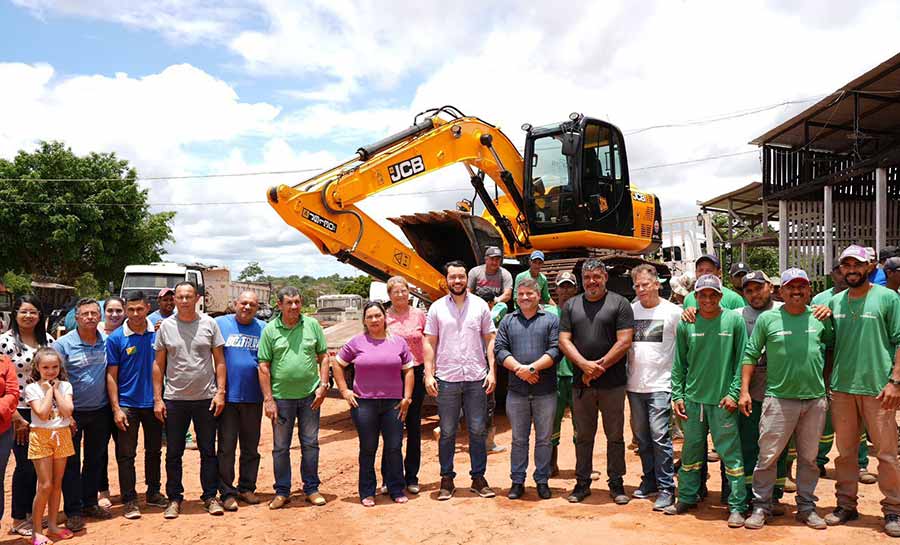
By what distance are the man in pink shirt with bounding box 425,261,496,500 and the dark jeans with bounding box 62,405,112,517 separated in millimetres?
2621

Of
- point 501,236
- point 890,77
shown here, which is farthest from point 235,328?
point 890,77

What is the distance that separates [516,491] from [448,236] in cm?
536

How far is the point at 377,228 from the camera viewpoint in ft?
30.3

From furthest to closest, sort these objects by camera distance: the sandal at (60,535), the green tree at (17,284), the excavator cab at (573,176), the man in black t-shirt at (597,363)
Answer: the green tree at (17,284)
the excavator cab at (573,176)
the man in black t-shirt at (597,363)
the sandal at (60,535)

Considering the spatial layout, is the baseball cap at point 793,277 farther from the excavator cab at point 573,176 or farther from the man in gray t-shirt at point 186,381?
the excavator cab at point 573,176

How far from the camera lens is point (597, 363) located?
5.46m

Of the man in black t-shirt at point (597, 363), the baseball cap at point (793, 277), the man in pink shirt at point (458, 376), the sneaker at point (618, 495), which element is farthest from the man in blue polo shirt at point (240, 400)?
the baseball cap at point (793, 277)

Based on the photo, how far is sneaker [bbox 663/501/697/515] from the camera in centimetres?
523

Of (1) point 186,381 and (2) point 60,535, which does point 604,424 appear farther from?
(2) point 60,535

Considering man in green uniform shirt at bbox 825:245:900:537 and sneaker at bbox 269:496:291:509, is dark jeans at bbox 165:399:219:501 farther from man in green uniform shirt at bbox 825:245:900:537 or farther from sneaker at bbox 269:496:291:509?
man in green uniform shirt at bbox 825:245:900:537

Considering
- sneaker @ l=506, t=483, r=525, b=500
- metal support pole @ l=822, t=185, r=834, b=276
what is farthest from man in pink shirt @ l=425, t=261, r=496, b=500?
metal support pole @ l=822, t=185, r=834, b=276

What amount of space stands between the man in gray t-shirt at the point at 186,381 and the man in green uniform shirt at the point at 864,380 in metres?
4.67

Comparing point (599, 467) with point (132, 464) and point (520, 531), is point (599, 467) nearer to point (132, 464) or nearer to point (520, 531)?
point (520, 531)

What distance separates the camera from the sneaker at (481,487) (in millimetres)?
5867
